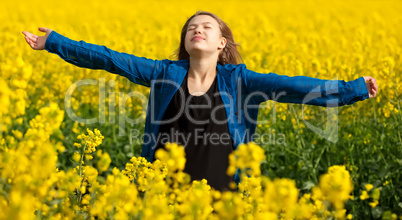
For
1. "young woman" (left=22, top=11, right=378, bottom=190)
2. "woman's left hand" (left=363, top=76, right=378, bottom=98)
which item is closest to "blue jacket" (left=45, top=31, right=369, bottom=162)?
"young woman" (left=22, top=11, right=378, bottom=190)

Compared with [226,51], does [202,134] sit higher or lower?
lower

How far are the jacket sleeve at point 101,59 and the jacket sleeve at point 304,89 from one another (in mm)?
485

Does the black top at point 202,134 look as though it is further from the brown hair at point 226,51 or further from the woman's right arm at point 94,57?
the brown hair at point 226,51

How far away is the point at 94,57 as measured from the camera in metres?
2.82

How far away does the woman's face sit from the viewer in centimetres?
282

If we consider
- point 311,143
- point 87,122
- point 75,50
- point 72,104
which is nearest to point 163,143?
point 75,50

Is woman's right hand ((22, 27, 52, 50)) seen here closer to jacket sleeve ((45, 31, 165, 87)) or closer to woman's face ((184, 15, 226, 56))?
jacket sleeve ((45, 31, 165, 87))

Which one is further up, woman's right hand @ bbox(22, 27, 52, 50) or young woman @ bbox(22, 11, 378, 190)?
woman's right hand @ bbox(22, 27, 52, 50)

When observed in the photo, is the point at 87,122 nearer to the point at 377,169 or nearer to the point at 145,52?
the point at 145,52

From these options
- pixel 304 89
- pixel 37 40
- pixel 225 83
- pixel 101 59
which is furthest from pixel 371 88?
pixel 37 40

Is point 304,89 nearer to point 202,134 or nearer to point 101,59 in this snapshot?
point 202,134

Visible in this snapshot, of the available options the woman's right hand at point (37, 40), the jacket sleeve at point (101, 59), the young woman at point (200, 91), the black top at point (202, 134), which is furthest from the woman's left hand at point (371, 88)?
the woman's right hand at point (37, 40)

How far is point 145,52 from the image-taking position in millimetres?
5754

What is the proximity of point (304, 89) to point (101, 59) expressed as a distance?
3.27ft
